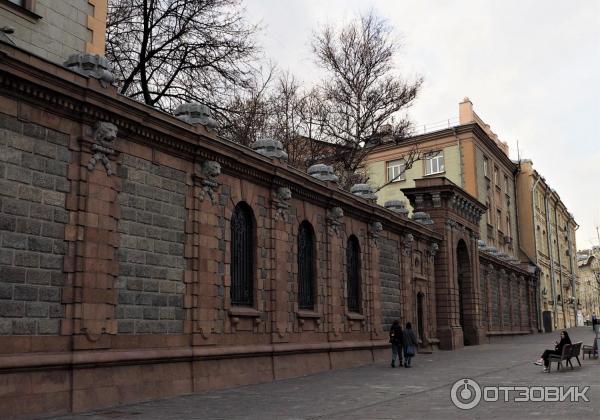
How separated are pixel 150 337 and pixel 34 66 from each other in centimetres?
529

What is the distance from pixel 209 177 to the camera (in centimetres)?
1484

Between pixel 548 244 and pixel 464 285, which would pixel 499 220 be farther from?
pixel 464 285

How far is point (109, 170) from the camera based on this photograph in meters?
12.1

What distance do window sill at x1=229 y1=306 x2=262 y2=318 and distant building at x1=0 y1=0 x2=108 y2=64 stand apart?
20.7 ft

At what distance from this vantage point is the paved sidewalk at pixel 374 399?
10266mm

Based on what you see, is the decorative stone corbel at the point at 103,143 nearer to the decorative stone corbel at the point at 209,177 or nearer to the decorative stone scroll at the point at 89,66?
the decorative stone scroll at the point at 89,66

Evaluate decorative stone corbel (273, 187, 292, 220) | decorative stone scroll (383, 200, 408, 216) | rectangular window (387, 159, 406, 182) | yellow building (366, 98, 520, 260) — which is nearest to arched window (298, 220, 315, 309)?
decorative stone corbel (273, 187, 292, 220)

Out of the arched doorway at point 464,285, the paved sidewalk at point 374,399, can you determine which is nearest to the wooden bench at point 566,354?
the paved sidewalk at point 374,399

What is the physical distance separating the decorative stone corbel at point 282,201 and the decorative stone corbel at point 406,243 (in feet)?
30.5

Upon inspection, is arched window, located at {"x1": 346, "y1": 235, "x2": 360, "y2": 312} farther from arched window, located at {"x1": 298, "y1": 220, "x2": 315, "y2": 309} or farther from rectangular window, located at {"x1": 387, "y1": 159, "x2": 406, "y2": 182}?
rectangular window, located at {"x1": 387, "y1": 159, "x2": 406, "y2": 182}

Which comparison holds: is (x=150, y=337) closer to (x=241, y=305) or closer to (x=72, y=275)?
(x=72, y=275)

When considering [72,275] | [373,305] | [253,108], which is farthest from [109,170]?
[253,108]

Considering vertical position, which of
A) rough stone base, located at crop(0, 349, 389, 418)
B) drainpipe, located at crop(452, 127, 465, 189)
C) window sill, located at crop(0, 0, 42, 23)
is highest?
drainpipe, located at crop(452, 127, 465, 189)

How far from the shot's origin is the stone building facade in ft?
34.3
